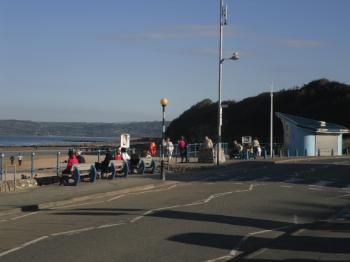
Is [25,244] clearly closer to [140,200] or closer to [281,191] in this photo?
[140,200]

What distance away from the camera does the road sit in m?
9.97

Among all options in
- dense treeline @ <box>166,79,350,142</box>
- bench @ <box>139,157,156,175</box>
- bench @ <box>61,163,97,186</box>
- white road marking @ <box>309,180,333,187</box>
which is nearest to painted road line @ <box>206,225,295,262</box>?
bench @ <box>61,163,97,186</box>

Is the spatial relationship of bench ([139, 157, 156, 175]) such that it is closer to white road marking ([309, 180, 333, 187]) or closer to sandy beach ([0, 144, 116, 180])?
sandy beach ([0, 144, 116, 180])

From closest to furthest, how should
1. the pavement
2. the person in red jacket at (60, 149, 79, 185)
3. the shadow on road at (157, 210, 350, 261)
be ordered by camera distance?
the shadow on road at (157, 210, 350, 261) → the pavement → the person in red jacket at (60, 149, 79, 185)

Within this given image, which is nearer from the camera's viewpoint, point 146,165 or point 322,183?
point 322,183

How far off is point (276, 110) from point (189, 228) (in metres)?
98.3

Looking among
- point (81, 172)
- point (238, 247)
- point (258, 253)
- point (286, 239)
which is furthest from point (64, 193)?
point (258, 253)

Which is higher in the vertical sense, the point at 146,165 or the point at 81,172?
the point at 146,165

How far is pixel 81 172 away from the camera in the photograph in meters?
24.0

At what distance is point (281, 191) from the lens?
21562 mm

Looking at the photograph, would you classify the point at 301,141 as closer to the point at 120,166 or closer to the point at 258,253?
the point at 120,166

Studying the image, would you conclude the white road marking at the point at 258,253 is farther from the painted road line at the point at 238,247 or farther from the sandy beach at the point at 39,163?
the sandy beach at the point at 39,163

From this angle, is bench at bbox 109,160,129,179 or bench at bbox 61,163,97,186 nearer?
bench at bbox 61,163,97,186

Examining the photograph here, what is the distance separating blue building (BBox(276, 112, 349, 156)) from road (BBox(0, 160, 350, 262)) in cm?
3430
